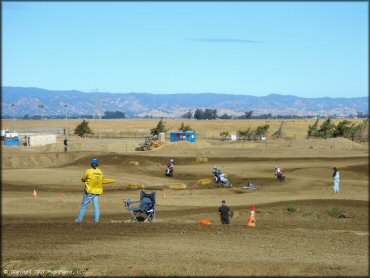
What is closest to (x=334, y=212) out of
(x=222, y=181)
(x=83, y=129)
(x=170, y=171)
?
(x=222, y=181)

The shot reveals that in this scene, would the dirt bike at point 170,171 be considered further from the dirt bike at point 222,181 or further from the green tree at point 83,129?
the green tree at point 83,129

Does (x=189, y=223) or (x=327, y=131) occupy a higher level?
(x=189, y=223)

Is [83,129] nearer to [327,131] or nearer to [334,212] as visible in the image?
[327,131]

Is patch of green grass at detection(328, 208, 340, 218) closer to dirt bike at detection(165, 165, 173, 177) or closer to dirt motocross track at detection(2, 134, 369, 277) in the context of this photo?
dirt motocross track at detection(2, 134, 369, 277)

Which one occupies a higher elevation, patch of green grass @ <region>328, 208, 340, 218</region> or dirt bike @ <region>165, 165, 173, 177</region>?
patch of green grass @ <region>328, 208, 340, 218</region>

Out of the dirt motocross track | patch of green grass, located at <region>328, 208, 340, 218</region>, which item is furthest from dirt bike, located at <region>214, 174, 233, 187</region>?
patch of green grass, located at <region>328, 208, 340, 218</region>

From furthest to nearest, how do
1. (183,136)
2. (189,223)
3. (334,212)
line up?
(183,136) < (334,212) < (189,223)

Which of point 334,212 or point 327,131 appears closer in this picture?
point 334,212

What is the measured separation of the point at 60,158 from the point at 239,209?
3131 cm

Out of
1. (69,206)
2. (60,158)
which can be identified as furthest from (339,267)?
(60,158)

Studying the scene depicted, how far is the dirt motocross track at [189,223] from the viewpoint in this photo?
39.5 feet

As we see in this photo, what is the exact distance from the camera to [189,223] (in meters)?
21.3

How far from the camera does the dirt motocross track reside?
39.5 feet

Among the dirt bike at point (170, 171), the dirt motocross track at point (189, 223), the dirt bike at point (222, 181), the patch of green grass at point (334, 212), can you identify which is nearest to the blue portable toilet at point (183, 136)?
the dirt motocross track at point (189, 223)
